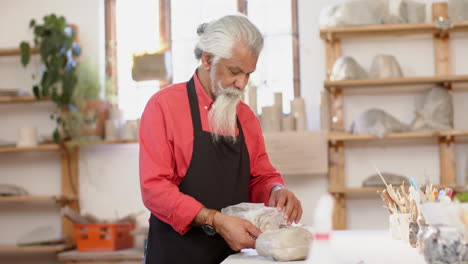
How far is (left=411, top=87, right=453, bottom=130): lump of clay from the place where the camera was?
418 centimetres

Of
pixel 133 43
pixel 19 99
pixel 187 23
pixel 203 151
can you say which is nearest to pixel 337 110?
pixel 187 23

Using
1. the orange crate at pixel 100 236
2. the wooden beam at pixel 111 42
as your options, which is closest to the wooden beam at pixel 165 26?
the wooden beam at pixel 111 42

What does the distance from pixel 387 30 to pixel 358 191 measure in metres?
1.12

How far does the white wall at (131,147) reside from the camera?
14.6 ft

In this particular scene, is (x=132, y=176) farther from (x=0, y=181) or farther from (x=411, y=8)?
(x=411, y=8)

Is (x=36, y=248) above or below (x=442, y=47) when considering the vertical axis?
below

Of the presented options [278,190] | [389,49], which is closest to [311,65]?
[389,49]

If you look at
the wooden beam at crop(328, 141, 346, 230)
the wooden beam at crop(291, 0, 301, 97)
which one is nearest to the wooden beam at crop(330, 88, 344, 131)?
the wooden beam at crop(328, 141, 346, 230)

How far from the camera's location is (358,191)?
169 inches

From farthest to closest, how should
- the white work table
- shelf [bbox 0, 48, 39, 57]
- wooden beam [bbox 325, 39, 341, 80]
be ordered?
shelf [bbox 0, 48, 39, 57] → wooden beam [bbox 325, 39, 341, 80] → the white work table

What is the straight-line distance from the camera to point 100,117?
16.0 ft

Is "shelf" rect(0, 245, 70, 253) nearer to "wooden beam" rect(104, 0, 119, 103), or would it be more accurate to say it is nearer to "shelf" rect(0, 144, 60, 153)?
"shelf" rect(0, 144, 60, 153)

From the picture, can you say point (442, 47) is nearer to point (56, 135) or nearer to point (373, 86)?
point (373, 86)

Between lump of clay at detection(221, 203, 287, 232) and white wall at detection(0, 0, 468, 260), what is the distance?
104 inches
